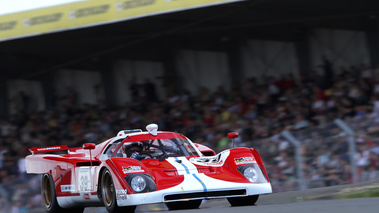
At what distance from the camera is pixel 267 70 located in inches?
747

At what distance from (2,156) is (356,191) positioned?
443 inches

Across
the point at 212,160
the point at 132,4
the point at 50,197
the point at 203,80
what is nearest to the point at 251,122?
the point at 132,4

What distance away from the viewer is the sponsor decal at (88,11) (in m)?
16.7

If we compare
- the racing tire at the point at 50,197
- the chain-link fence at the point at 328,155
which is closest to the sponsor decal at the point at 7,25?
the racing tire at the point at 50,197

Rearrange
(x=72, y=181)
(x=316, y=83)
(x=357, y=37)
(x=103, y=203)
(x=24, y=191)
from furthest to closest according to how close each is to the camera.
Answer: (x=357, y=37), (x=316, y=83), (x=24, y=191), (x=72, y=181), (x=103, y=203)

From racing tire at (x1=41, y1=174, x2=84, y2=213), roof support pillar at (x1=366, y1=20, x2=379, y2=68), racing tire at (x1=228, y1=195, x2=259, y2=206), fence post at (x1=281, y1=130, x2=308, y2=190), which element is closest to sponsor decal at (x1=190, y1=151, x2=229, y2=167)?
racing tire at (x1=228, y1=195, x2=259, y2=206)

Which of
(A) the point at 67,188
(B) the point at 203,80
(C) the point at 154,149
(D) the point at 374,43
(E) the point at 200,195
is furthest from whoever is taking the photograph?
(B) the point at 203,80

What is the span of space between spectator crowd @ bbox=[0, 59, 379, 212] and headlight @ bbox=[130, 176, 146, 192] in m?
3.64

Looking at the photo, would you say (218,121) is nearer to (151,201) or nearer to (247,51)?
(247,51)

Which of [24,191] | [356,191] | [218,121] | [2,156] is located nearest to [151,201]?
[356,191]

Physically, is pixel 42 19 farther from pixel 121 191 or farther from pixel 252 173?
pixel 121 191

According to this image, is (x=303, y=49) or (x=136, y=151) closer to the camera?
(x=136, y=151)

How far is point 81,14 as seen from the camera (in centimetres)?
1709

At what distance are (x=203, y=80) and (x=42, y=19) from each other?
5.05 m
